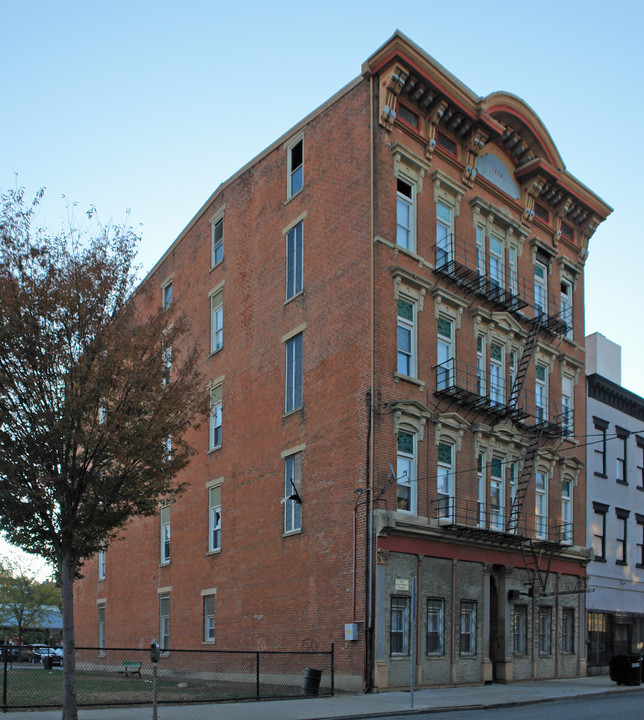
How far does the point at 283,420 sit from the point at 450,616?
837 centimetres

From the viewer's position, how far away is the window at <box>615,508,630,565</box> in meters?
36.5

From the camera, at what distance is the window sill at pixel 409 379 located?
2541cm

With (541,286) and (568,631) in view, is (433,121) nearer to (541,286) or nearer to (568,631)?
(541,286)

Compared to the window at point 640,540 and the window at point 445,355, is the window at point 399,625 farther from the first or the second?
the window at point 640,540

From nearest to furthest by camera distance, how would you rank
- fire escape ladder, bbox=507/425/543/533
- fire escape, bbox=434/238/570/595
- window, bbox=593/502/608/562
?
1. fire escape, bbox=434/238/570/595
2. fire escape ladder, bbox=507/425/543/533
3. window, bbox=593/502/608/562

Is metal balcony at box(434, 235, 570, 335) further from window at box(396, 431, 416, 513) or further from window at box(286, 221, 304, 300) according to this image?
window at box(396, 431, 416, 513)

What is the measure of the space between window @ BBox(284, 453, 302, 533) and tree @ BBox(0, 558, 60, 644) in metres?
46.4

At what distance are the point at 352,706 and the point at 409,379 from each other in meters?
9.65

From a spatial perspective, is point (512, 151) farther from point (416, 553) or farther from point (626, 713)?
point (626, 713)

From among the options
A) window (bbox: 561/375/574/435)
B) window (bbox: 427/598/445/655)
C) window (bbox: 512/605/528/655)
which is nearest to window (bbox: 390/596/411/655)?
window (bbox: 427/598/445/655)

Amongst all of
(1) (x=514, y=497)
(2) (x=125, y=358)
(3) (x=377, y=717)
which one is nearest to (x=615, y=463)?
(1) (x=514, y=497)

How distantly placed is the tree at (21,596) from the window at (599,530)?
47330mm

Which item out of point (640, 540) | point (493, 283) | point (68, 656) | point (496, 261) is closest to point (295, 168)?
point (496, 261)

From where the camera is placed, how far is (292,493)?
28125 millimetres
